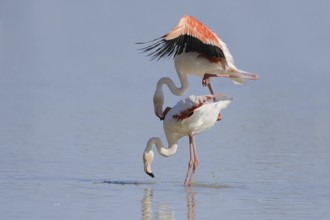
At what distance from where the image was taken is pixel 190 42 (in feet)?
42.1

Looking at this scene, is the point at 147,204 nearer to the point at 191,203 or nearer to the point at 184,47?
the point at 191,203

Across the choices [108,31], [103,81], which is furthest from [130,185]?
[108,31]

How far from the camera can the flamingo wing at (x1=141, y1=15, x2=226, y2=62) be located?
1240cm

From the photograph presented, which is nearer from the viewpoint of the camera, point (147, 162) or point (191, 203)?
point (191, 203)

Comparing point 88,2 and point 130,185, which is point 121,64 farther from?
point 130,185

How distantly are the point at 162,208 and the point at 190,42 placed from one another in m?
2.68

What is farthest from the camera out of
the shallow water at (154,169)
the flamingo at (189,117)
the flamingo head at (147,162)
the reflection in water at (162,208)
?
the flamingo at (189,117)

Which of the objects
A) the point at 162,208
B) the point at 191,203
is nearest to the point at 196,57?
the point at 191,203

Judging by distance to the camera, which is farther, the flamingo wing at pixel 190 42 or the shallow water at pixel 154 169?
the flamingo wing at pixel 190 42

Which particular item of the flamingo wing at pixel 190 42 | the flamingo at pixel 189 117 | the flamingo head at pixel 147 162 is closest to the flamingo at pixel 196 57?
the flamingo wing at pixel 190 42

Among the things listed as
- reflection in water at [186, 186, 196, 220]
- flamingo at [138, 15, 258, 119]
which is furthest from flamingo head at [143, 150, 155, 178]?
flamingo at [138, 15, 258, 119]

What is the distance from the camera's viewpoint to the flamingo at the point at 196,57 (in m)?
12.7

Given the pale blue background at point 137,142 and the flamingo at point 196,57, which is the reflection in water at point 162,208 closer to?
the pale blue background at point 137,142

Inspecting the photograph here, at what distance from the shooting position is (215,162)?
1402cm
